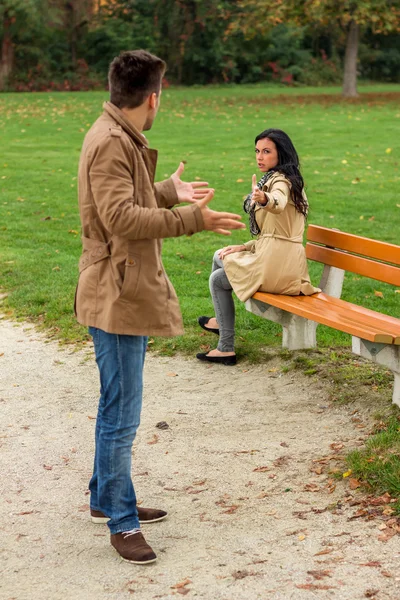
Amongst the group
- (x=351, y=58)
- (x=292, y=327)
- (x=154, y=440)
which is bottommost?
(x=154, y=440)

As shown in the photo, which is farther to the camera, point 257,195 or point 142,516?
point 257,195

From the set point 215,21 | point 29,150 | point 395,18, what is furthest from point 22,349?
point 215,21

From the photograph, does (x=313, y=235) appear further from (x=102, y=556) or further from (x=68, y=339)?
(x=102, y=556)

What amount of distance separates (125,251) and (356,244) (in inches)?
112

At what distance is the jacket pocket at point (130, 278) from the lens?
3600mm

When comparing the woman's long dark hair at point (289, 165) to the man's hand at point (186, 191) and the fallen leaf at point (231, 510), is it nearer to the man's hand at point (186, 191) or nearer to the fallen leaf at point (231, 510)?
the man's hand at point (186, 191)

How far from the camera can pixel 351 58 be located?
29.6 m

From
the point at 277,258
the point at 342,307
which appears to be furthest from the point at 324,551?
the point at 277,258

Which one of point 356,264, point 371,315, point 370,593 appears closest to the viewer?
point 370,593

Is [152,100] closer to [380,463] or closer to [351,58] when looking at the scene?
[380,463]

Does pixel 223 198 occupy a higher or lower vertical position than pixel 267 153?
lower

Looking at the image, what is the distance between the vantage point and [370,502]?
4.23 metres

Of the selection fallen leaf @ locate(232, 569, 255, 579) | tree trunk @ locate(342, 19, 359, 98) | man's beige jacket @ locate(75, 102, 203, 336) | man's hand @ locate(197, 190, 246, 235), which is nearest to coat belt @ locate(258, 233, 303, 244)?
man's beige jacket @ locate(75, 102, 203, 336)

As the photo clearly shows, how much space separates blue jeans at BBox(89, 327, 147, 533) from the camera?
3.69 meters
